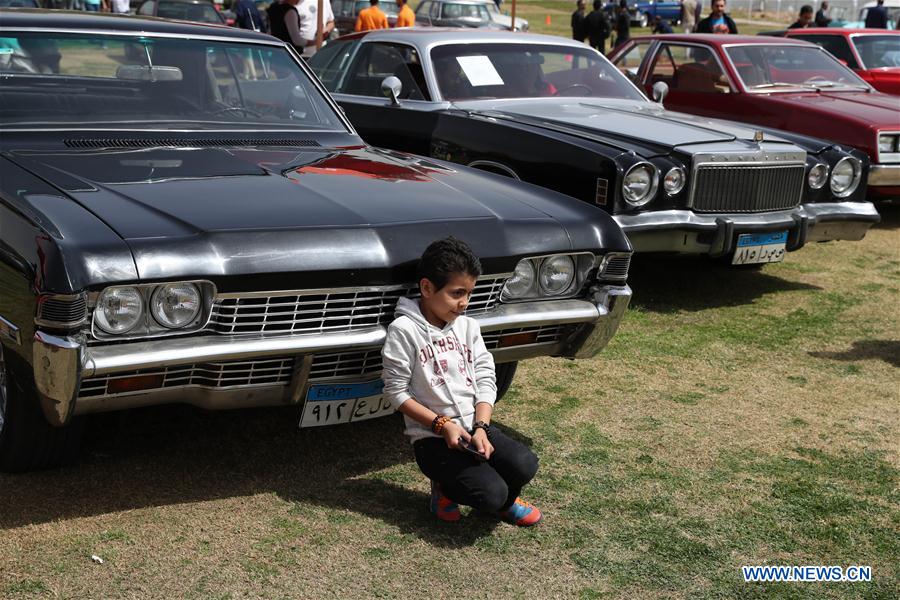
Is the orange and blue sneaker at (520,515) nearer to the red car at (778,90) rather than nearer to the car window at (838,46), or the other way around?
the red car at (778,90)

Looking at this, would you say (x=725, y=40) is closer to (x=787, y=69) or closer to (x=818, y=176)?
(x=787, y=69)

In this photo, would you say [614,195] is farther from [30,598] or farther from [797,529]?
[30,598]

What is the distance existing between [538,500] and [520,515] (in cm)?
24

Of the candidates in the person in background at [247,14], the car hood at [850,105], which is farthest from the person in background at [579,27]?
the car hood at [850,105]

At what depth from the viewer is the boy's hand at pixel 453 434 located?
11.2 ft

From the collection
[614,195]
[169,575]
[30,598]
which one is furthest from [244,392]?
[614,195]

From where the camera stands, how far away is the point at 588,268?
4027 millimetres

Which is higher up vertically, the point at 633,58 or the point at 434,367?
the point at 633,58

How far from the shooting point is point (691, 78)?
966 cm

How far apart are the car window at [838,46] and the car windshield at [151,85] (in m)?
8.41

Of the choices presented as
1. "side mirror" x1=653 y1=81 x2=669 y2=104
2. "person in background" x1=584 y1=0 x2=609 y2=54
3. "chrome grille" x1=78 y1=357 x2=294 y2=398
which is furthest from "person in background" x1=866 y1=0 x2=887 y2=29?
"chrome grille" x1=78 y1=357 x2=294 y2=398

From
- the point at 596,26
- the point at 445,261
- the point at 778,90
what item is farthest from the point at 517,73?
the point at 596,26

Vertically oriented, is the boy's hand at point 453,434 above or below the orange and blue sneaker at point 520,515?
above

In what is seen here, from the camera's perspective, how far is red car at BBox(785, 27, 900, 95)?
1148 centimetres
